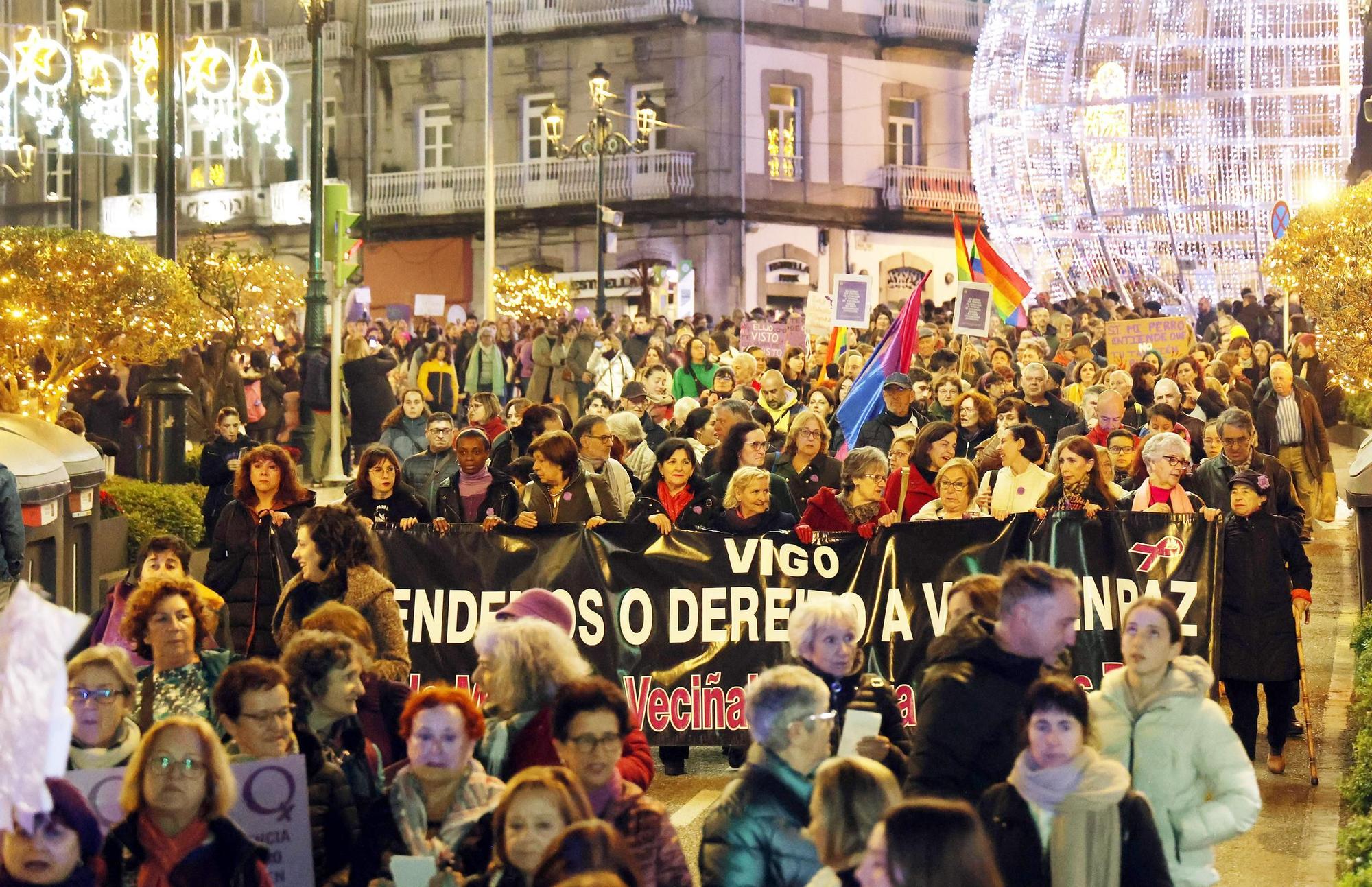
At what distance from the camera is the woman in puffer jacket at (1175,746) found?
18.4ft

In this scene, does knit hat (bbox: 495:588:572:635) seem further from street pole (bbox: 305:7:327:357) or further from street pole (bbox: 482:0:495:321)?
street pole (bbox: 482:0:495:321)

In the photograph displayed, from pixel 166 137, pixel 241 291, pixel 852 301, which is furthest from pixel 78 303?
pixel 241 291

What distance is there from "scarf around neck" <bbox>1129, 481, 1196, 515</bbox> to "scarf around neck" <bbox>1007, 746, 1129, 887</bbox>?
5.22 metres

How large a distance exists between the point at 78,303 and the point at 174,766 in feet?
36.9

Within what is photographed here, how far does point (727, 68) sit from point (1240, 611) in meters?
34.7

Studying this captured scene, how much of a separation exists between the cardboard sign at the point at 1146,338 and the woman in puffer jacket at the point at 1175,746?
13333 mm

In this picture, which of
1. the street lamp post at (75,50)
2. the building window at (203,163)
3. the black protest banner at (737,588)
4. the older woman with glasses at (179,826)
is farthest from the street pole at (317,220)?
the building window at (203,163)

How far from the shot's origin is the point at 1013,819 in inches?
201

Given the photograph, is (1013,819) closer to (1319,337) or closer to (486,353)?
(1319,337)

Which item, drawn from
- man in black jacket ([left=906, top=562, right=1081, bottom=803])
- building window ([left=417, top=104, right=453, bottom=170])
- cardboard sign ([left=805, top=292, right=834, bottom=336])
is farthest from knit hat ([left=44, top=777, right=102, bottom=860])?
building window ([left=417, top=104, right=453, bottom=170])

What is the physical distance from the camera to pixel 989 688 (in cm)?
→ 557

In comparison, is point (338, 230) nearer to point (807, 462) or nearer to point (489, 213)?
point (807, 462)

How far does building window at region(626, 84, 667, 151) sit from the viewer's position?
1708 inches

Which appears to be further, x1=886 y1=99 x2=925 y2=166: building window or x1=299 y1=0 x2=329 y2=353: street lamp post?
x1=886 y1=99 x2=925 y2=166: building window
